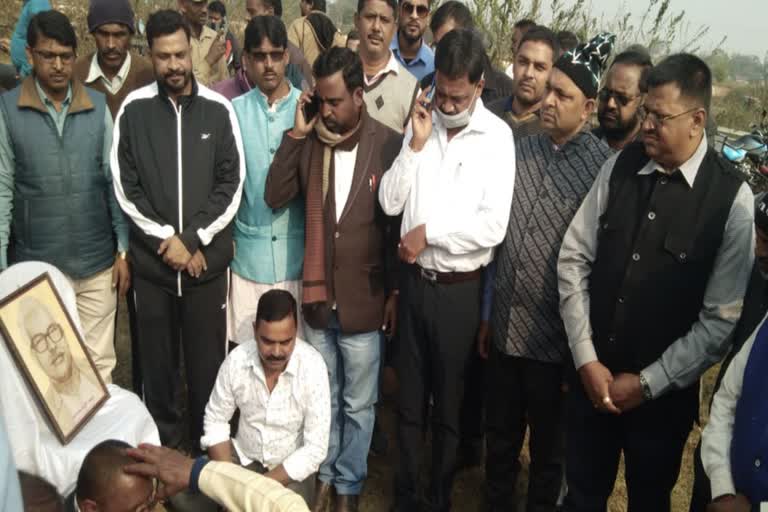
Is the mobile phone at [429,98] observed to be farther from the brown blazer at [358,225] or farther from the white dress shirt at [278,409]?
the white dress shirt at [278,409]

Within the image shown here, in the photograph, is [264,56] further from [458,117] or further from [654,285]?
[654,285]

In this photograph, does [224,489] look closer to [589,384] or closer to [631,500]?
[589,384]

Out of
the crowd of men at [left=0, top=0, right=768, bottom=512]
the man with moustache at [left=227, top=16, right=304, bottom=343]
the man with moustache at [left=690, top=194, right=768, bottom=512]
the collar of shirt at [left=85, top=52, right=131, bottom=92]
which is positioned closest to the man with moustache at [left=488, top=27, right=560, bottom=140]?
the crowd of men at [left=0, top=0, right=768, bottom=512]

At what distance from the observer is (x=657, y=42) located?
8672 mm

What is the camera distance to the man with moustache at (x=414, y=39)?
5.34m

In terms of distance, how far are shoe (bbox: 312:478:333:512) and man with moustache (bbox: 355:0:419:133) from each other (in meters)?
2.17

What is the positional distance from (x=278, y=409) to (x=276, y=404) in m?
0.03

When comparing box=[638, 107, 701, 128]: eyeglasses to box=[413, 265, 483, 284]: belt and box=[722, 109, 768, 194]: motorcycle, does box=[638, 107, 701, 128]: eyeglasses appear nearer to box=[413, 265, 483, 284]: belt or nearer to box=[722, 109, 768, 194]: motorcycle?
box=[413, 265, 483, 284]: belt

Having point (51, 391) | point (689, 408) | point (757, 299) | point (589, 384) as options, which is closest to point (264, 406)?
point (51, 391)

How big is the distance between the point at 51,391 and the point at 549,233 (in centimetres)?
228

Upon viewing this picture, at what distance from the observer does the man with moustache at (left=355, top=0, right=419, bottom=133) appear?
453 centimetres

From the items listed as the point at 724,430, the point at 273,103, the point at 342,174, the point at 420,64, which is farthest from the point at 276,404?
the point at 420,64

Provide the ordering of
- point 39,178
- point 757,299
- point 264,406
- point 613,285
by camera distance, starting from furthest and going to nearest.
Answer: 1. point 39,178
2. point 264,406
3. point 613,285
4. point 757,299

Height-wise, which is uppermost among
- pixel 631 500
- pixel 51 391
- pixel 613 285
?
pixel 613 285
